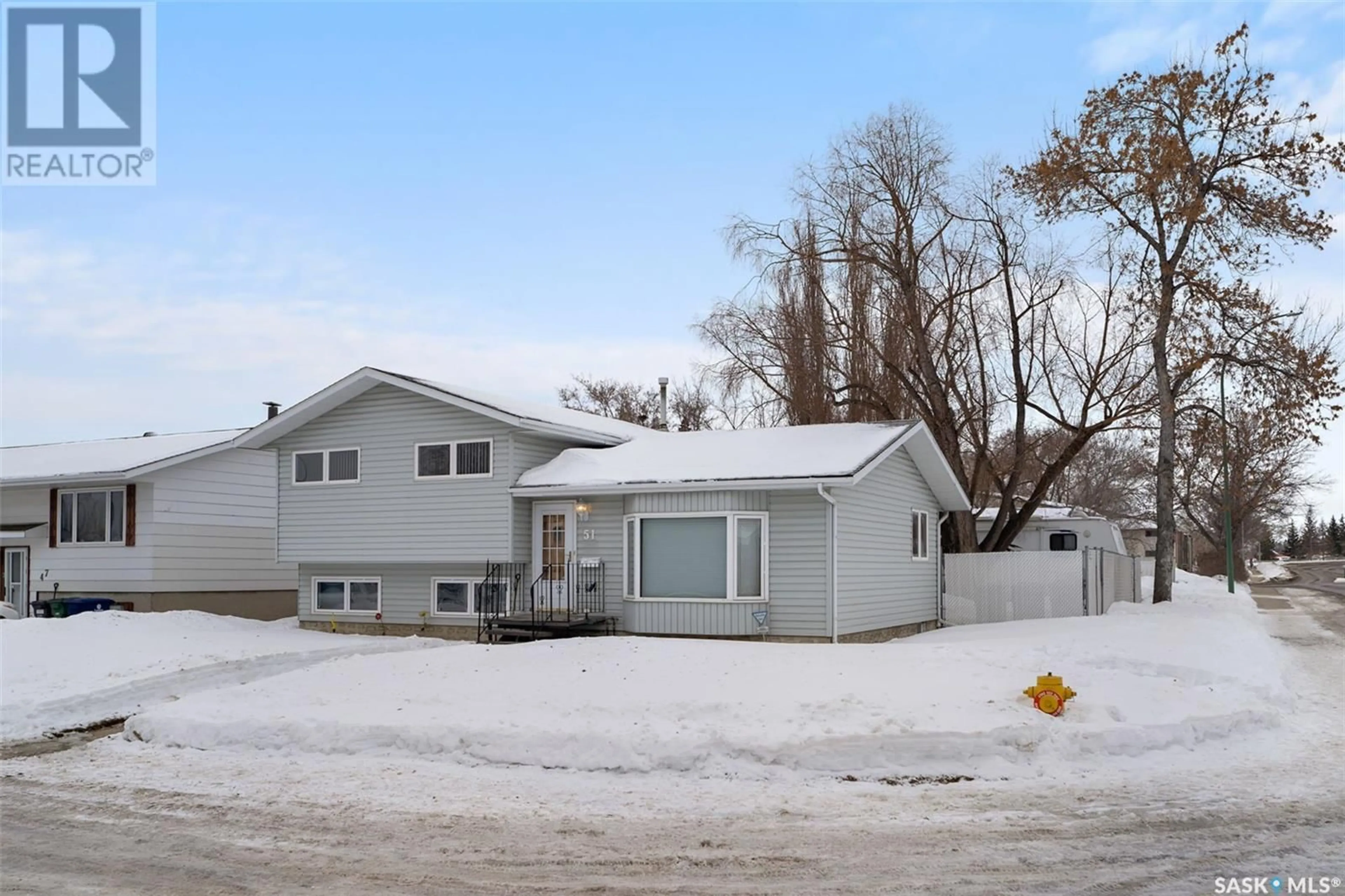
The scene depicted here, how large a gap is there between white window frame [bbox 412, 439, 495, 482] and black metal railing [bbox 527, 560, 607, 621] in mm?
2224

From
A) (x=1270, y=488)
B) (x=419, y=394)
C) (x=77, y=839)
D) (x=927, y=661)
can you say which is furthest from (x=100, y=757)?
(x=1270, y=488)

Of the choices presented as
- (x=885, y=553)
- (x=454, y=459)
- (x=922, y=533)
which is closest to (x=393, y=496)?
(x=454, y=459)

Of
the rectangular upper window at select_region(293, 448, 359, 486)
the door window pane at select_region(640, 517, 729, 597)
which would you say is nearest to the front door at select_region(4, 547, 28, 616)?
the rectangular upper window at select_region(293, 448, 359, 486)

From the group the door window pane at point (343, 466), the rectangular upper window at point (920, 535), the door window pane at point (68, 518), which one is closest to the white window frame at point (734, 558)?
the rectangular upper window at point (920, 535)

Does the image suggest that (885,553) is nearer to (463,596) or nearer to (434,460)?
(463,596)

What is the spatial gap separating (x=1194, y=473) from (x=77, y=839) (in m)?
51.9

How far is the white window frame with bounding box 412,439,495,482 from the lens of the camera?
19.1 m

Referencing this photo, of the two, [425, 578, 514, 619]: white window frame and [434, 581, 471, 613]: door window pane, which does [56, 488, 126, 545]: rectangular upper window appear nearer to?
[425, 578, 514, 619]: white window frame

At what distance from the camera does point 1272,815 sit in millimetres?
7766

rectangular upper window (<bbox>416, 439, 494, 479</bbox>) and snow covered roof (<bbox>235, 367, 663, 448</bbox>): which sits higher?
snow covered roof (<bbox>235, 367, 663, 448</bbox>)

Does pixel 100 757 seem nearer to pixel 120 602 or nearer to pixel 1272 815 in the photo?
pixel 1272 815

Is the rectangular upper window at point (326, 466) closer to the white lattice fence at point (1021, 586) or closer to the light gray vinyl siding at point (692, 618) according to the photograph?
the light gray vinyl siding at point (692, 618)

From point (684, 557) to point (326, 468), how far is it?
25.8 ft

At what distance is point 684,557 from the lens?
694 inches
